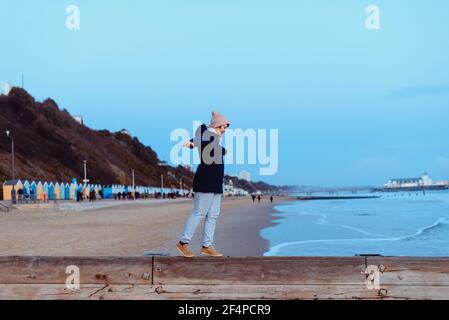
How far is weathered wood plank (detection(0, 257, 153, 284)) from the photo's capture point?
5.28 metres

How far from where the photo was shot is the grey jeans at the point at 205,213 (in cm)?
598

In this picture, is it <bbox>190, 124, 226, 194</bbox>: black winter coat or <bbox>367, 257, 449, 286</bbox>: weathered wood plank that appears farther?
<bbox>190, 124, 226, 194</bbox>: black winter coat

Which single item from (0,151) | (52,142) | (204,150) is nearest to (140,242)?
(204,150)

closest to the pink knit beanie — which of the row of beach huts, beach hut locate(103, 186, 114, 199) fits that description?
the row of beach huts

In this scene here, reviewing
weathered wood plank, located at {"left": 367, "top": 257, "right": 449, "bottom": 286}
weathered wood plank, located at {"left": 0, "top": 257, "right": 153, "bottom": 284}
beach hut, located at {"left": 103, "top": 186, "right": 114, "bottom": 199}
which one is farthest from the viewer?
beach hut, located at {"left": 103, "top": 186, "right": 114, "bottom": 199}

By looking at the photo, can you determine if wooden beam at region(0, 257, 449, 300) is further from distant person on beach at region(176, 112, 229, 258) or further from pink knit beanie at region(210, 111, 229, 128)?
pink knit beanie at region(210, 111, 229, 128)

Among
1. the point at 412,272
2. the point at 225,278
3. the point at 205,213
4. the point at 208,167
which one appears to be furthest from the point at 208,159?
the point at 412,272

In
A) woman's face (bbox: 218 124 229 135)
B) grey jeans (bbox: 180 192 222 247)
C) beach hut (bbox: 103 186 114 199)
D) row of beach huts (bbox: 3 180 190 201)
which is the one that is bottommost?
beach hut (bbox: 103 186 114 199)

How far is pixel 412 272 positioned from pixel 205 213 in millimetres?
2056

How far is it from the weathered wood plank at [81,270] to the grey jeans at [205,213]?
0.88 meters

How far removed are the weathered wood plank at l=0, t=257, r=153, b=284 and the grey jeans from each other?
2.88ft

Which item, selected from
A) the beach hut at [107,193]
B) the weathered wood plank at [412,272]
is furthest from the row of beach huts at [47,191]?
the weathered wood plank at [412,272]

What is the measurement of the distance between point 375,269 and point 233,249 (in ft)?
37.9
